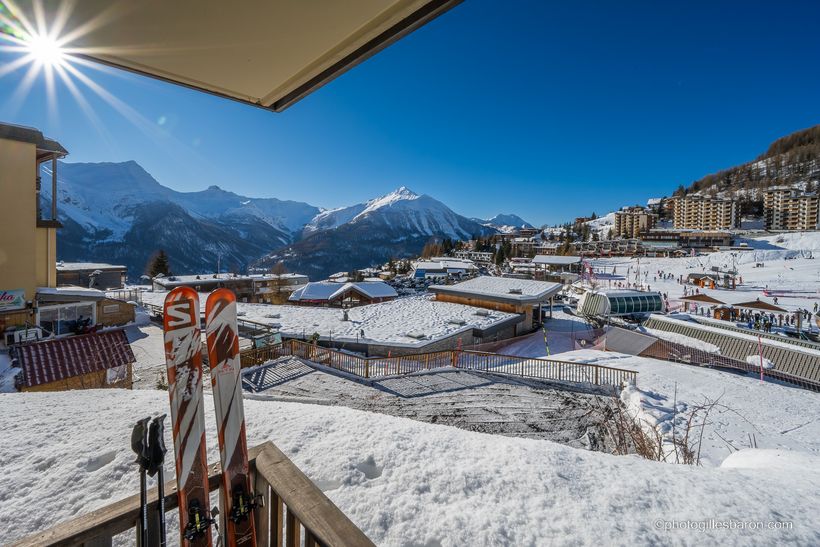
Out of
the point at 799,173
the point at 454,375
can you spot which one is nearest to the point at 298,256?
the point at 454,375

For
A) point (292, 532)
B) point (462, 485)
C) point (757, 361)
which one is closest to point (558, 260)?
point (757, 361)

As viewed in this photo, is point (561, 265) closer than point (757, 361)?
No

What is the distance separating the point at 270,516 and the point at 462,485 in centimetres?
187

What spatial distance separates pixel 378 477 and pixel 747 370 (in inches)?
601

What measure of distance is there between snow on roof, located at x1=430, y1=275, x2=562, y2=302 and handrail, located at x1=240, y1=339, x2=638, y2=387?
924 cm

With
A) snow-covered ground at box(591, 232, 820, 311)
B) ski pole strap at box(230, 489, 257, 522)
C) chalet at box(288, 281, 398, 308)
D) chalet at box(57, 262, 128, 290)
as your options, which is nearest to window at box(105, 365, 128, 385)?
ski pole strap at box(230, 489, 257, 522)

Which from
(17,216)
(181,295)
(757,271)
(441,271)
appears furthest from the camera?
(441,271)

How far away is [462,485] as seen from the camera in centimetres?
304

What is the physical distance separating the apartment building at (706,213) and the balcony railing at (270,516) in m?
129

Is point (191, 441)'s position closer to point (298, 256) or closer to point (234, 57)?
point (234, 57)

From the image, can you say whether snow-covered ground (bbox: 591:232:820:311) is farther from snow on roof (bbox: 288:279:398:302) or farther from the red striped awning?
the red striped awning

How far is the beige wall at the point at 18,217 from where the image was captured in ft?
33.1

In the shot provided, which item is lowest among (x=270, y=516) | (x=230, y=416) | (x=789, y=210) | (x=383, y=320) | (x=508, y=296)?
(x=383, y=320)

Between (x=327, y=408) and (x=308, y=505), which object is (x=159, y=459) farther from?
(x=327, y=408)
